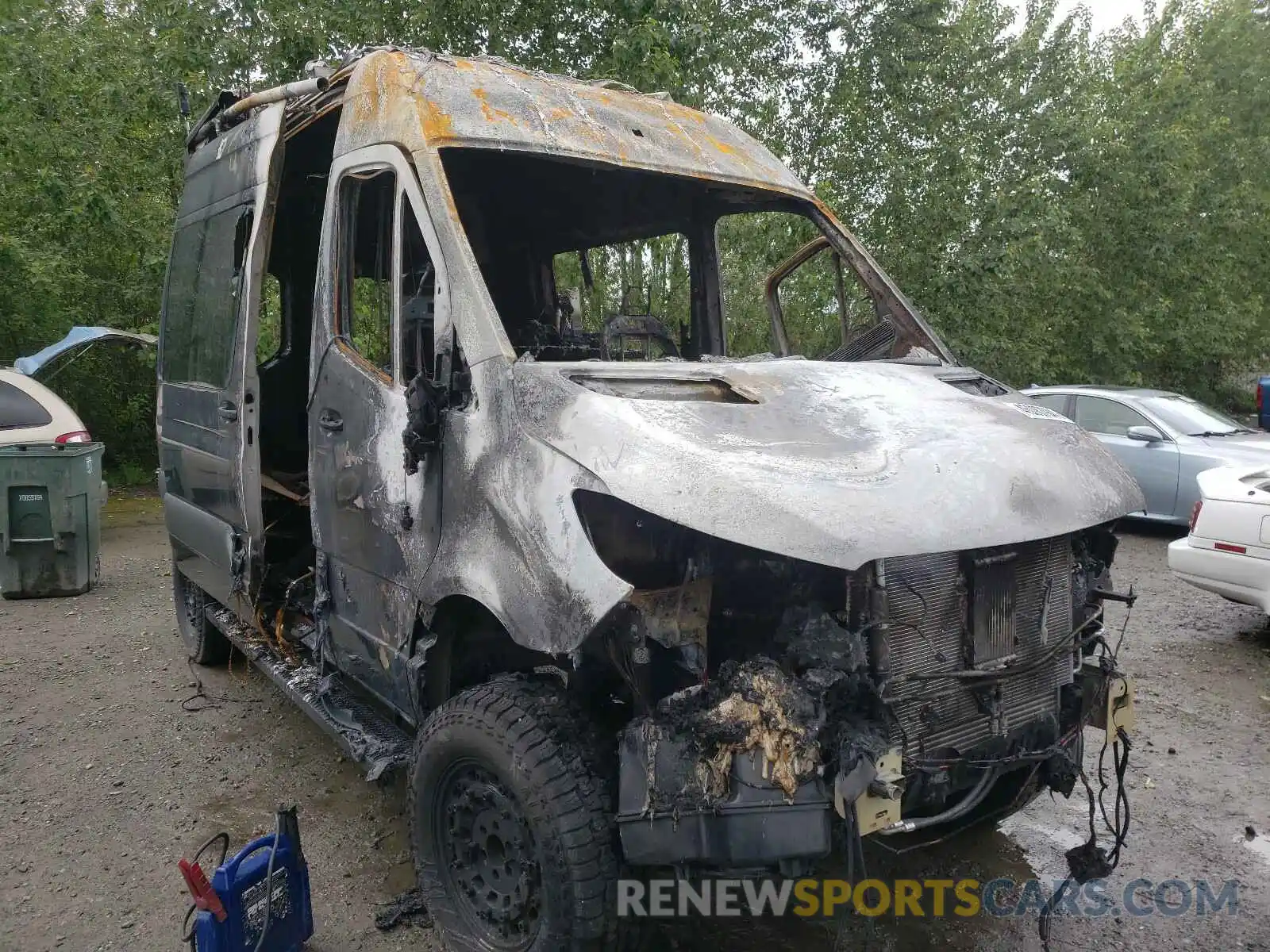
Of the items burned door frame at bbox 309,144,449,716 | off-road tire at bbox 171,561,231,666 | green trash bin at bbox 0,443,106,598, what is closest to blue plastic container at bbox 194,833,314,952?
burned door frame at bbox 309,144,449,716

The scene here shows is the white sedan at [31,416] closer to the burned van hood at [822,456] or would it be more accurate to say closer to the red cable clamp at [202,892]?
the red cable clamp at [202,892]

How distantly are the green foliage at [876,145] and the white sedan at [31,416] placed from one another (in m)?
3.39

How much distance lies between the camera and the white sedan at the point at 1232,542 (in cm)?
529

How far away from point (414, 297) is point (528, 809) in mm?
1640

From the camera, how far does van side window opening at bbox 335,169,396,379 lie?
10.5 ft

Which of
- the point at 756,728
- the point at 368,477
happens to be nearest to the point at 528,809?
the point at 756,728

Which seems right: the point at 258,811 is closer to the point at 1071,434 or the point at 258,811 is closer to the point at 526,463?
the point at 526,463

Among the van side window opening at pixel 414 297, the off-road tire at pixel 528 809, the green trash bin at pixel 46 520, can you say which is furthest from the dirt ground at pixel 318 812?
the van side window opening at pixel 414 297

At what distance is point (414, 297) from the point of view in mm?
2943

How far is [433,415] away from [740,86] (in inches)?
492

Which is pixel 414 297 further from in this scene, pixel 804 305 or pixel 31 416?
pixel 31 416

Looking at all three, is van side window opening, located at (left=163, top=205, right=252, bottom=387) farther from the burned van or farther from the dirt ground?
the dirt ground

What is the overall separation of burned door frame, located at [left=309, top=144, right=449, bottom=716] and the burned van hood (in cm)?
62

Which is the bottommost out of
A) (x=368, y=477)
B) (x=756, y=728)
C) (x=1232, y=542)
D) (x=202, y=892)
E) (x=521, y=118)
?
(x=202, y=892)
